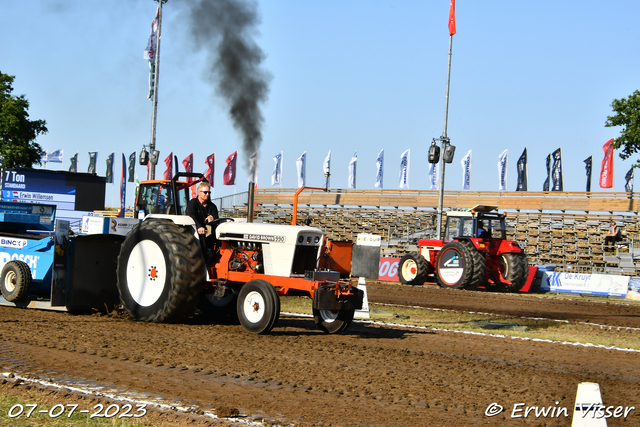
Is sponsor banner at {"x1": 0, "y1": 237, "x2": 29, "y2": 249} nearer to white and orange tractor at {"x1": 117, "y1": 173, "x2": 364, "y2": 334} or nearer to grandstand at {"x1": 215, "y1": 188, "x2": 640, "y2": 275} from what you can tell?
white and orange tractor at {"x1": 117, "y1": 173, "x2": 364, "y2": 334}

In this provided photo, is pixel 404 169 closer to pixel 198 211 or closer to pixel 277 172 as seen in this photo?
pixel 277 172

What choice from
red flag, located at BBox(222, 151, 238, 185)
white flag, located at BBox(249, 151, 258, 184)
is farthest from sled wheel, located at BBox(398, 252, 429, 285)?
red flag, located at BBox(222, 151, 238, 185)

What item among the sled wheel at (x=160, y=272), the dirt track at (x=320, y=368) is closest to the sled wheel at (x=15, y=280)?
the dirt track at (x=320, y=368)

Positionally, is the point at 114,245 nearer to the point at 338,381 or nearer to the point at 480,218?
the point at 338,381

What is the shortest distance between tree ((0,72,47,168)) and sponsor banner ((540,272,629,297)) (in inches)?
1101

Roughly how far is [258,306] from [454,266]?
12.2 m

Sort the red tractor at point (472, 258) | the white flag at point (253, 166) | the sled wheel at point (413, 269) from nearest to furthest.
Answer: the white flag at point (253, 166)
the red tractor at point (472, 258)
the sled wheel at point (413, 269)

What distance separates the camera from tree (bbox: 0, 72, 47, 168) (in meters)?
35.3

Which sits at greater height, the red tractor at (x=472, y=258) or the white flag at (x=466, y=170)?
the white flag at (x=466, y=170)

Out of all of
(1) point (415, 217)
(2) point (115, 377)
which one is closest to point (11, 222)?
(2) point (115, 377)

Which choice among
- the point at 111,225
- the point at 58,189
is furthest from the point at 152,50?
the point at 111,225

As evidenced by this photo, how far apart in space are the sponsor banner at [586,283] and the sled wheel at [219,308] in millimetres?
14157

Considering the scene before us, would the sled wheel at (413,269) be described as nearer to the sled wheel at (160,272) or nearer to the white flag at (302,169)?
the sled wheel at (160,272)

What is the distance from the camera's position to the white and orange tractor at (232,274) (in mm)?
8055
